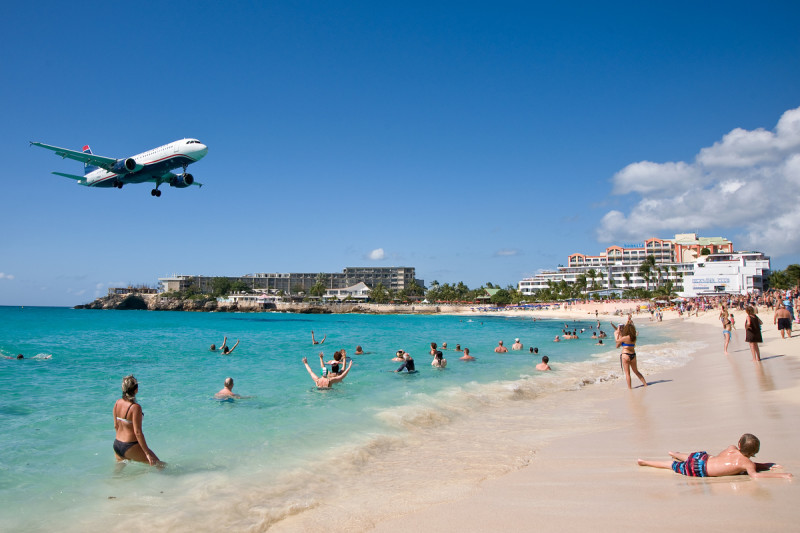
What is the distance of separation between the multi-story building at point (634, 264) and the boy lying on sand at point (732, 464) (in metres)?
124

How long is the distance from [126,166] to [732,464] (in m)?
30.4

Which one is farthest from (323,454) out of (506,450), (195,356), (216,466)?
(195,356)

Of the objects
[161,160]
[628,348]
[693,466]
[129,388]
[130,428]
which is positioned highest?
[161,160]

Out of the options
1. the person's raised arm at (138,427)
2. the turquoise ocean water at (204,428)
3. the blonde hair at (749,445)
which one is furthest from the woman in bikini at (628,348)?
the person's raised arm at (138,427)

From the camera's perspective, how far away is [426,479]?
6.02 metres

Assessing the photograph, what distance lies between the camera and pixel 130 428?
20.6 ft

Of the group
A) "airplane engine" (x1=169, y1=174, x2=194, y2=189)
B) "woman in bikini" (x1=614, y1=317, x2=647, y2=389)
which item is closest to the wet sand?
"woman in bikini" (x1=614, y1=317, x2=647, y2=389)

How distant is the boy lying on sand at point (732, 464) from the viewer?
4.58m

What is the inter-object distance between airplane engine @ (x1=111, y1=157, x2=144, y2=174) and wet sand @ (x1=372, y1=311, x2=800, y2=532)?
1088 inches

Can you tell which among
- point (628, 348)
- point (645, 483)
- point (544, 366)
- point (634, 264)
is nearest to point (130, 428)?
point (645, 483)

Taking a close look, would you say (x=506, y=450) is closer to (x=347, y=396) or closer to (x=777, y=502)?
(x=777, y=502)

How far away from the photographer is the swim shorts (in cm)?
483

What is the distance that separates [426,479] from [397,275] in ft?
616

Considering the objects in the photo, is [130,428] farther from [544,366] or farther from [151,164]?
[151,164]
